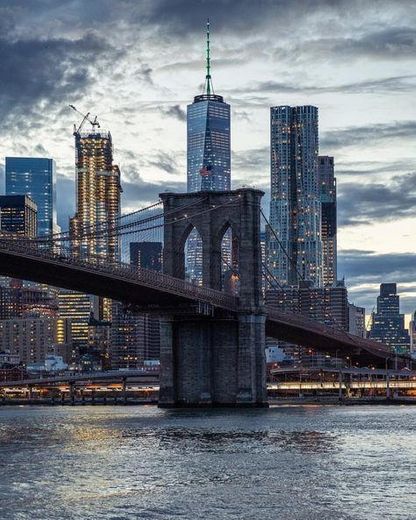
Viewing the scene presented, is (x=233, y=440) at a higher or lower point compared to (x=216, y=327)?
lower

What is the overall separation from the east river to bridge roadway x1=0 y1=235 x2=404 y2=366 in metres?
9.00

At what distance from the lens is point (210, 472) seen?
138 feet

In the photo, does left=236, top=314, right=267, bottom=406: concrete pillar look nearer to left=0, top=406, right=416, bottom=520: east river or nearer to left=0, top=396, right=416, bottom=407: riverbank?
left=0, top=406, right=416, bottom=520: east river

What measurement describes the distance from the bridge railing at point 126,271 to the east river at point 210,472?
9084 millimetres

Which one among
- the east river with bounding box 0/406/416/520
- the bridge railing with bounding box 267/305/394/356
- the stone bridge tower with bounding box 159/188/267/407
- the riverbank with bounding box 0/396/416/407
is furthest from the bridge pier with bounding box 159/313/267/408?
the riverbank with bounding box 0/396/416/407

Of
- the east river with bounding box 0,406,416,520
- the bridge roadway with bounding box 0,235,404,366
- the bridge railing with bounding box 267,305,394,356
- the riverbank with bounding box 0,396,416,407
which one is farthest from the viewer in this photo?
the riverbank with bounding box 0,396,416,407

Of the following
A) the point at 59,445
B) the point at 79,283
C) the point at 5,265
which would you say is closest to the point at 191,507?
the point at 59,445

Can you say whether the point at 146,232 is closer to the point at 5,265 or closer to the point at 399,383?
the point at 5,265

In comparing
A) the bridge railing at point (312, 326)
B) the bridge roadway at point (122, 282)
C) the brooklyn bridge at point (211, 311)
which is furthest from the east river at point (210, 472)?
the bridge railing at point (312, 326)

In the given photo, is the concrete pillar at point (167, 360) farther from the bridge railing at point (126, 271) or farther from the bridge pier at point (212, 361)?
the bridge railing at point (126, 271)

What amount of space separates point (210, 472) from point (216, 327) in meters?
45.9

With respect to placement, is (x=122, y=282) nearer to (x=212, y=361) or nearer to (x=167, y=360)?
(x=167, y=360)

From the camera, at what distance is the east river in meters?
33.7

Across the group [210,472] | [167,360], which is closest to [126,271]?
[167,360]
